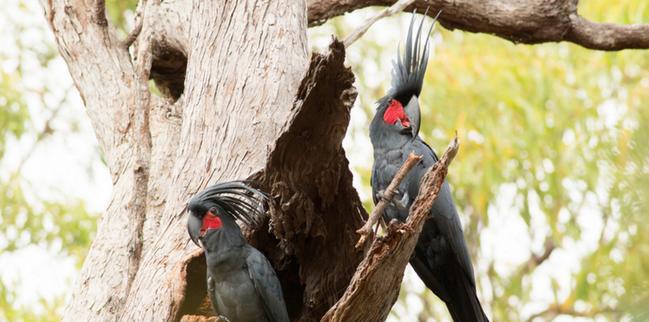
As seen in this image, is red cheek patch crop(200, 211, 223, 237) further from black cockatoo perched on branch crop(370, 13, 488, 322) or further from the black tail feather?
the black tail feather

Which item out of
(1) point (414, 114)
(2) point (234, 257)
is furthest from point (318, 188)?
(1) point (414, 114)

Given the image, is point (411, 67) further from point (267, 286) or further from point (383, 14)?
point (267, 286)

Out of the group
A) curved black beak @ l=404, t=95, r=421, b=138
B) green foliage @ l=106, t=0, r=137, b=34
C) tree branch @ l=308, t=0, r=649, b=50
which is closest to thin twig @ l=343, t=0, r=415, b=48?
tree branch @ l=308, t=0, r=649, b=50

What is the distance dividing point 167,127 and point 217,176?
2.77 feet

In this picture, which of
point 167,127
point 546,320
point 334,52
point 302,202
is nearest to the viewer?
point 334,52

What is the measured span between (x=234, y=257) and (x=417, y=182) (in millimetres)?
894

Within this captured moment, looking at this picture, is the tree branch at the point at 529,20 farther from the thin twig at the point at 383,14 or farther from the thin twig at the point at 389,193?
the thin twig at the point at 389,193

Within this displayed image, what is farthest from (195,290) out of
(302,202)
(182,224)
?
(302,202)

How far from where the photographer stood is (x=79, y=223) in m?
7.78

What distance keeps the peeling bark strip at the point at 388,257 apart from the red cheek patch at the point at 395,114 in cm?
103

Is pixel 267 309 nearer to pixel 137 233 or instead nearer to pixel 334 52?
pixel 137 233

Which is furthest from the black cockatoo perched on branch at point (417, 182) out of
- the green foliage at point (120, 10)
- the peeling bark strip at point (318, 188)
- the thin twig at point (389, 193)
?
the green foliage at point (120, 10)

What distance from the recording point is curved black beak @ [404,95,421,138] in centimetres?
380

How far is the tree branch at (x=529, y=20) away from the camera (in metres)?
4.90
